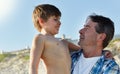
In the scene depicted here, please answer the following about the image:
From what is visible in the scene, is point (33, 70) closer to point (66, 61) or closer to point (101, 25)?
point (66, 61)

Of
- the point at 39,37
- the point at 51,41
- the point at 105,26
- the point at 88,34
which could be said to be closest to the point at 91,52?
the point at 88,34

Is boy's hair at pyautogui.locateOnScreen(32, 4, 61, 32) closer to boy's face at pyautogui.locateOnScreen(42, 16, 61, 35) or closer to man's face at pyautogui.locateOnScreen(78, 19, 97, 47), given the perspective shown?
boy's face at pyautogui.locateOnScreen(42, 16, 61, 35)

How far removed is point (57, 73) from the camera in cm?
490

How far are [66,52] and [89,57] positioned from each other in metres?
0.26

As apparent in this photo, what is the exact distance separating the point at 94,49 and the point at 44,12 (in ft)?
2.18

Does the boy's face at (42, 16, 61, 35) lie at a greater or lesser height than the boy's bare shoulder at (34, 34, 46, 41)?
greater

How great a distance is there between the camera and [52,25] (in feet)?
16.1

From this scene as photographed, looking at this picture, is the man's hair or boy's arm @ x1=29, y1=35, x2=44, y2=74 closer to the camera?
boy's arm @ x1=29, y1=35, x2=44, y2=74

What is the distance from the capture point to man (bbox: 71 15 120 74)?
495 cm

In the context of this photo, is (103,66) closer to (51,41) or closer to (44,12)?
(51,41)

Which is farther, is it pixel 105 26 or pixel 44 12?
pixel 105 26

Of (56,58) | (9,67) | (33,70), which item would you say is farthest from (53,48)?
(9,67)

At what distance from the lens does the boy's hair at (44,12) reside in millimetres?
4902

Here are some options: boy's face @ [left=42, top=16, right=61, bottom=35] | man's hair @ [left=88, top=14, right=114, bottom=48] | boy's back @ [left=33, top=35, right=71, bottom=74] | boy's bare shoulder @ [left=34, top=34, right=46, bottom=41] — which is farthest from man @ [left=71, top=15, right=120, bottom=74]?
boy's bare shoulder @ [left=34, top=34, right=46, bottom=41]
